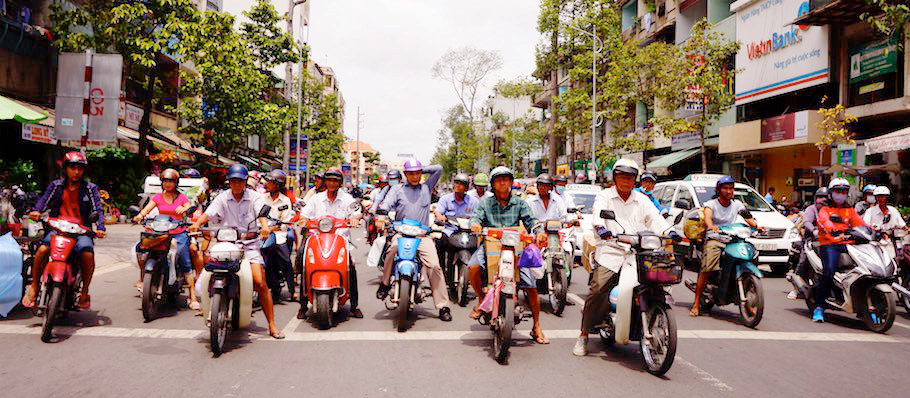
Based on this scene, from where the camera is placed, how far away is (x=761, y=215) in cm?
1243

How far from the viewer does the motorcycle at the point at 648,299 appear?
5.01m

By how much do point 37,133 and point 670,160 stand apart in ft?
79.6

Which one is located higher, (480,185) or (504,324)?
(480,185)

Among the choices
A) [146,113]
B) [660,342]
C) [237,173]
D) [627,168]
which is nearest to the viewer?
[660,342]

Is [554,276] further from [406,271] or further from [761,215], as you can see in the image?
[761,215]

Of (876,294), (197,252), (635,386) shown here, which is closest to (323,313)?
(197,252)

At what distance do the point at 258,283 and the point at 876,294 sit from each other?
657 centimetres

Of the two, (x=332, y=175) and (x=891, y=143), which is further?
(x=891, y=143)

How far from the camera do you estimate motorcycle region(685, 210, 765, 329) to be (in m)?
7.05

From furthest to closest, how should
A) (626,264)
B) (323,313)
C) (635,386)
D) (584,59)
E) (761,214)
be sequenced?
(584,59) < (761,214) < (323,313) < (626,264) < (635,386)

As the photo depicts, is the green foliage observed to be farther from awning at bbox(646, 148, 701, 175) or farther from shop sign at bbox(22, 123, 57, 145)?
awning at bbox(646, 148, 701, 175)

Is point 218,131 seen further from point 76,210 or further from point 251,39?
point 76,210

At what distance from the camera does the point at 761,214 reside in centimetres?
1249

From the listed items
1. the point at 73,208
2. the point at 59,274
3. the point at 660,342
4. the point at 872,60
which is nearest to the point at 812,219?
the point at 660,342
